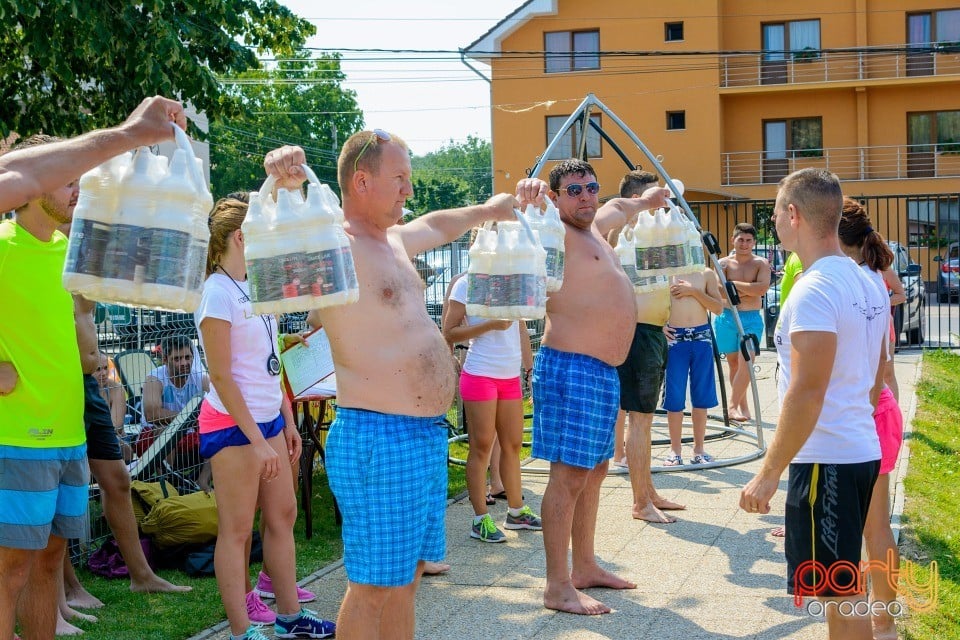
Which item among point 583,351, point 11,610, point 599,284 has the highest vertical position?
point 599,284

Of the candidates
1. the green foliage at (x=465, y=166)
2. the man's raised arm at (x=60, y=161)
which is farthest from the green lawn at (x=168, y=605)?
the green foliage at (x=465, y=166)

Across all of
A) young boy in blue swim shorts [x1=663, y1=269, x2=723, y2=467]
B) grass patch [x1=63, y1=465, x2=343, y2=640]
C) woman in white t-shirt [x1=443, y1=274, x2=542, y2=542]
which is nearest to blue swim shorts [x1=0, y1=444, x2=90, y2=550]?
grass patch [x1=63, y1=465, x2=343, y2=640]

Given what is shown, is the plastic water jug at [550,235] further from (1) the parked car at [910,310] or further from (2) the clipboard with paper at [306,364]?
(1) the parked car at [910,310]

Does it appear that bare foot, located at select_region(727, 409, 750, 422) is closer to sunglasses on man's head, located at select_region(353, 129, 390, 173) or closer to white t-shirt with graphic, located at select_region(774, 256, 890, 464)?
white t-shirt with graphic, located at select_region(774, 256, 890, 464)

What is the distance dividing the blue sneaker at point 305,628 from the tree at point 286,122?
56939 mm

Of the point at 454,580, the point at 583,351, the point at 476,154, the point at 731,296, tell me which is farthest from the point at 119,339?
the point at 476,154

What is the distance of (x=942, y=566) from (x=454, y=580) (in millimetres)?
2788

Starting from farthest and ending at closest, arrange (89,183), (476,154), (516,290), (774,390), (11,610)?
(476,154) < (774,390) < (516,290) < (11,610) < (89,183)

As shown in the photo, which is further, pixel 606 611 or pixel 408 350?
pixel 606 611

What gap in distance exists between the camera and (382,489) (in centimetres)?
373

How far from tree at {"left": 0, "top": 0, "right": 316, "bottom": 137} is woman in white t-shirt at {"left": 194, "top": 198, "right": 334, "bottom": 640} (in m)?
4.44

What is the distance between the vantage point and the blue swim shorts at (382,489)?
3.71m

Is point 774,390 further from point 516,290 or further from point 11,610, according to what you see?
point 11,610

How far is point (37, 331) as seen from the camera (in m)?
3.94
